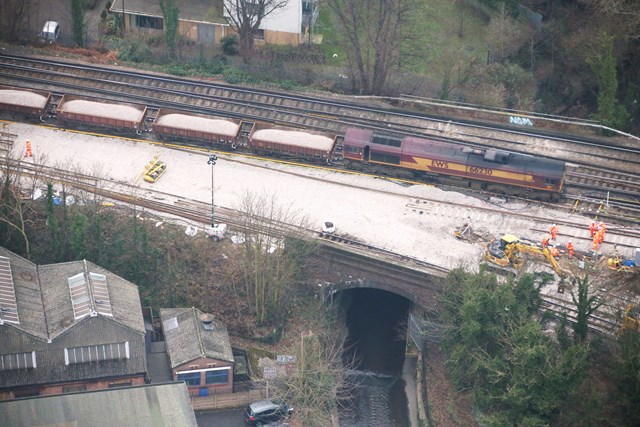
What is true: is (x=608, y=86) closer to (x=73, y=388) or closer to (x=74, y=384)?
(x=74, y=384)

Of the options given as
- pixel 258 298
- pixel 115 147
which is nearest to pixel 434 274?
pixel 258 298

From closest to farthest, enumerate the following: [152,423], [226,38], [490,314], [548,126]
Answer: [152,423] < [490,314] < [548,126] < [226,38]

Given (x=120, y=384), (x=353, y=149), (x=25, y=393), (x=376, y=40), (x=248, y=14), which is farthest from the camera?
(x=248, y=14)

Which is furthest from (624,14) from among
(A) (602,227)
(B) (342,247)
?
(B) (342,247)

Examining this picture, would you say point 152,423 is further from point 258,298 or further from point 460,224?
point 460,224

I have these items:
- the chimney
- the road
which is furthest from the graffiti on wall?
the road

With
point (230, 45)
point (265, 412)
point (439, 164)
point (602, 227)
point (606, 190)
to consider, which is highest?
point (230, 45)

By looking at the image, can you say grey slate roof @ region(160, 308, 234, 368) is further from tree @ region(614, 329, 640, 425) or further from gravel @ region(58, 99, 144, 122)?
tree @ region(614, 329, 640, 425)
